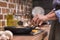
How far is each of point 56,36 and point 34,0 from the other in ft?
7.25

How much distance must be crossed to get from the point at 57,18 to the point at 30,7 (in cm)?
219

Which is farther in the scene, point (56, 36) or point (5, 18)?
point (5, 18)

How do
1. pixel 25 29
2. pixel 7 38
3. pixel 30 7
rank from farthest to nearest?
1. pixel 30 7
2. pixel 25 29
3. pixel 7 38

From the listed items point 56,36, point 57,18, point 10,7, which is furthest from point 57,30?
point 10,7

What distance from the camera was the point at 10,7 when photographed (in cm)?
221

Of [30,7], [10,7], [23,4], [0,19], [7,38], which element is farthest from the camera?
[30,7]

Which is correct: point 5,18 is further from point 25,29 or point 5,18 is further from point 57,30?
point 57,30

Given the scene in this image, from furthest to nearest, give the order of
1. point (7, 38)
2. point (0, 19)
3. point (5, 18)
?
point (5, 18), point (0, 19), point (7, 38)

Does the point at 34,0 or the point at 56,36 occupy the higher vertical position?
the point at 34,0

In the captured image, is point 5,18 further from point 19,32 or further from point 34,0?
point 34,0

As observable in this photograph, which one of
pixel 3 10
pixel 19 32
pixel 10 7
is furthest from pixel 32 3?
pixel 19 32

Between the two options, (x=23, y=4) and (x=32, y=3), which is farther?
(x=32, y=3)

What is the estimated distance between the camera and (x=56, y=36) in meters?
1.37

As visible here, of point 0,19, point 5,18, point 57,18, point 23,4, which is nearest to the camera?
point 57,18
